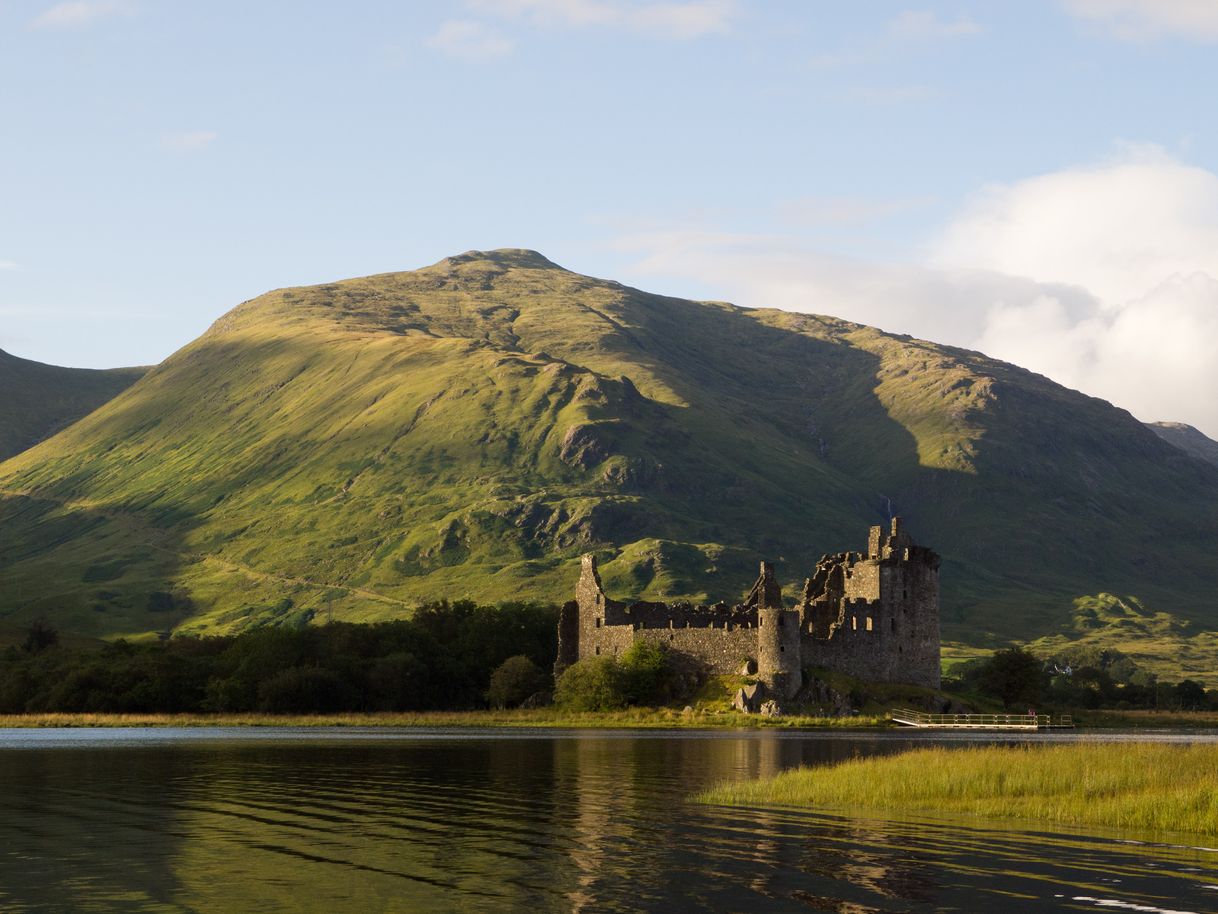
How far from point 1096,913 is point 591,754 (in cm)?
4984

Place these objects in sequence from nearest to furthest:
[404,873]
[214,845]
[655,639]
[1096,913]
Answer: [1096,913], [404,873], [214,845], [655,639]

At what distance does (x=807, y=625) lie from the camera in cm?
13175

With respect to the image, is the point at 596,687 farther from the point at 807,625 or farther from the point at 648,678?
the point at 807,625

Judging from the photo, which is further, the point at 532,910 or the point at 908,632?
the point at 908,632

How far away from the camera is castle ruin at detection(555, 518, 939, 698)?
120625mm

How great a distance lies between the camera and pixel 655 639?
412 ft

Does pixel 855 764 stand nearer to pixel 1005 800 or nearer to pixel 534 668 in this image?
pixel 1005 800

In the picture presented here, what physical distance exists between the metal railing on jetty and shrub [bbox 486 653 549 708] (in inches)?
1192

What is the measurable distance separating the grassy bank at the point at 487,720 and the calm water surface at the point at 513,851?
47204mm

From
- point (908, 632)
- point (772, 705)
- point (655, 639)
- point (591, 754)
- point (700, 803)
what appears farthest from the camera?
point (908, 632)

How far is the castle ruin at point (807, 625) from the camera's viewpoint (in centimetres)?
12062

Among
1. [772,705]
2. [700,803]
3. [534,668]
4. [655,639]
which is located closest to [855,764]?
[700,803]

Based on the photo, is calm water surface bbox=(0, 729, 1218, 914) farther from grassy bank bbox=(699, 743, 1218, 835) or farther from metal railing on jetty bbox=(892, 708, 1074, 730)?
metal railing on jetty bbox=(892, 708, 1074, 730)

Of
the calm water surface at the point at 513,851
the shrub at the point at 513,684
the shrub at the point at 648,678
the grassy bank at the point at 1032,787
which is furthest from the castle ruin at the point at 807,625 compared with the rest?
the grassy bank at the point at 1032,787
